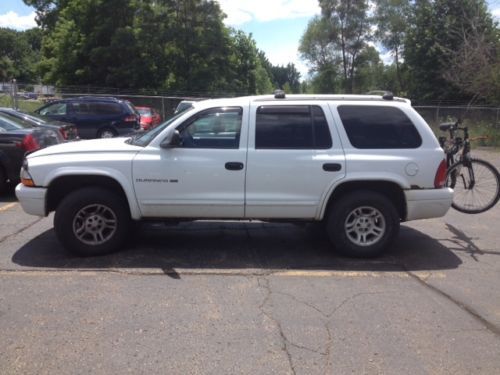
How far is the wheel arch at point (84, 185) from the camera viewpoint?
5.62m

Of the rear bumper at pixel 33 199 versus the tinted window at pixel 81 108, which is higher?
the tinted window at pixel 81 108

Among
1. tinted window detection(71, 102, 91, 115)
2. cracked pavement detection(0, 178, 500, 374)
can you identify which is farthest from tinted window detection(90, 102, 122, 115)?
cracked pavement detection(0, 178, 500, 374)

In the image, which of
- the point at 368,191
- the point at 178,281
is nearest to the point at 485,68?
the point at 368,191

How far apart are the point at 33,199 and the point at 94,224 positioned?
701 millimetres

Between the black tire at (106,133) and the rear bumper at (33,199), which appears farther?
the black tire at (106,133)

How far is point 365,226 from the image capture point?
5.84m

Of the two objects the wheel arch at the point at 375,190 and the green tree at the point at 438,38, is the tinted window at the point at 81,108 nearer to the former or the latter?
the wheel arch at the point at 375,190

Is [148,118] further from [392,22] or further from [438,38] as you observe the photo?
[392,22]

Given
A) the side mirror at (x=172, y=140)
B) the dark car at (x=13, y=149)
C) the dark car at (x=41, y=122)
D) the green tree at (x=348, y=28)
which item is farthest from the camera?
the green tree at (x=348, y=28)

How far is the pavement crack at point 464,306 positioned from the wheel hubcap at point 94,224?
3.26m

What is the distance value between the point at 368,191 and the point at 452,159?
2.72m

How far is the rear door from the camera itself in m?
5.61

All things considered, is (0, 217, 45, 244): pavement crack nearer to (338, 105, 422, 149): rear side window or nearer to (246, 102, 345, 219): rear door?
(246, 102, 345, 219): rear door


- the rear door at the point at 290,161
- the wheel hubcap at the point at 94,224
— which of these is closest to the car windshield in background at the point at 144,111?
the wheel hubcap at the point at 94,224
